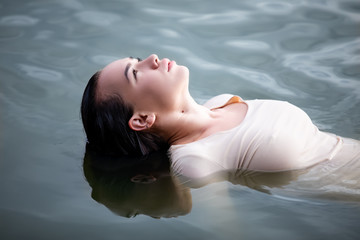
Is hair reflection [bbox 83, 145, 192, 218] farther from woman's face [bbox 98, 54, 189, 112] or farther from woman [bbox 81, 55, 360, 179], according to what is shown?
woman's face [bbox 98, 54, 189, 112]

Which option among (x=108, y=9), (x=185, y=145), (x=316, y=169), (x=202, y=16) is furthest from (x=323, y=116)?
(x=108, y=9)

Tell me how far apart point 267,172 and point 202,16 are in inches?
114

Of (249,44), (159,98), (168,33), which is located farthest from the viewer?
(168,33)

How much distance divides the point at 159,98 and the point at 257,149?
0.70 meters

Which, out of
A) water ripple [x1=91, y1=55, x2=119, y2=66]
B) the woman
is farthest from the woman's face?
water ripple [x1=91, y1=55, x2=119, y2=66]

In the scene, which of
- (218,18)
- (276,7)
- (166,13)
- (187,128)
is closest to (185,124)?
(187,128)

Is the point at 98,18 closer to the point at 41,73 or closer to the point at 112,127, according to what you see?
the point at 41,73

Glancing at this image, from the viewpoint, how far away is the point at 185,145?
2.97 metres

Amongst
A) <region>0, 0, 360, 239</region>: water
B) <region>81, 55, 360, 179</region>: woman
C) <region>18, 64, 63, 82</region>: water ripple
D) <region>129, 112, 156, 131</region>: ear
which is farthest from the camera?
<region>18, 64, 63, 82</region>: water ripple

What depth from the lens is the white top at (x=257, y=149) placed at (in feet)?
9.40

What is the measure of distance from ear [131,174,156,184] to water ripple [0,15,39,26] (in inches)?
115

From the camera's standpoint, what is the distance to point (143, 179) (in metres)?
3.06

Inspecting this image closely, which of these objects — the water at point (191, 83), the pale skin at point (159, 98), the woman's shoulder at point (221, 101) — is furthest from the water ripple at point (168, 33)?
the pale skin at point (159, 98)

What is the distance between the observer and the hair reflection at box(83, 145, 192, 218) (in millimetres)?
2771
